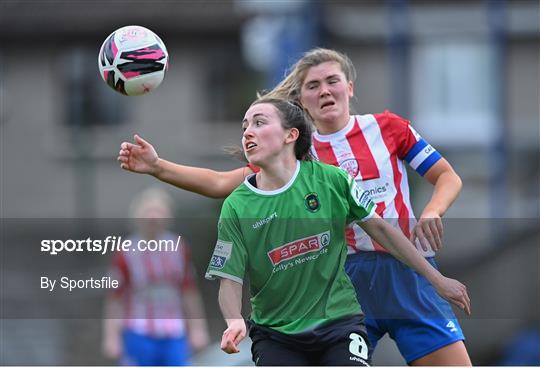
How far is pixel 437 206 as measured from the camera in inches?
215

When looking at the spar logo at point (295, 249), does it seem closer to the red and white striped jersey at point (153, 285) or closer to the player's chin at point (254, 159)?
the player's chin at point (254, 159)

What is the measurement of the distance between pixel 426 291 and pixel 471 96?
1584 centimetres

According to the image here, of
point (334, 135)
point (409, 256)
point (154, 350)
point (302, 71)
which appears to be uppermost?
point (302, 71)

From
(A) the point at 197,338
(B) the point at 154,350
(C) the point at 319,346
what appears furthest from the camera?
(B) the point at 154,350

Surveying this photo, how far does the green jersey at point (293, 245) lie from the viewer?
5172 mm

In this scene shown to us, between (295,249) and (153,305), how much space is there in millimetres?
3934

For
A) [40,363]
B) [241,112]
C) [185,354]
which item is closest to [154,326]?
[185,354]

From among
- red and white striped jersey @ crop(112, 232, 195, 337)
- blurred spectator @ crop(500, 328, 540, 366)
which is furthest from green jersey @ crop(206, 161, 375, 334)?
blurred spectator @ crop(500, 328, 540, 366)

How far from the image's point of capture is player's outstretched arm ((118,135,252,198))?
5.41m

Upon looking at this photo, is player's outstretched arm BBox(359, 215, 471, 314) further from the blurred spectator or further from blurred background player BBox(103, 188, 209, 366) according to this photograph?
the blurred spectator

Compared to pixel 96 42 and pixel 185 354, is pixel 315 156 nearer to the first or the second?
pixel 185 354

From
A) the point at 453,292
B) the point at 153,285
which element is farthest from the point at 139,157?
the point at 153,285

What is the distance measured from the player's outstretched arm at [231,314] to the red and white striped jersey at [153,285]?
3.36 m

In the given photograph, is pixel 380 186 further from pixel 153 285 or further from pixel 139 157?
pixel 153 285
